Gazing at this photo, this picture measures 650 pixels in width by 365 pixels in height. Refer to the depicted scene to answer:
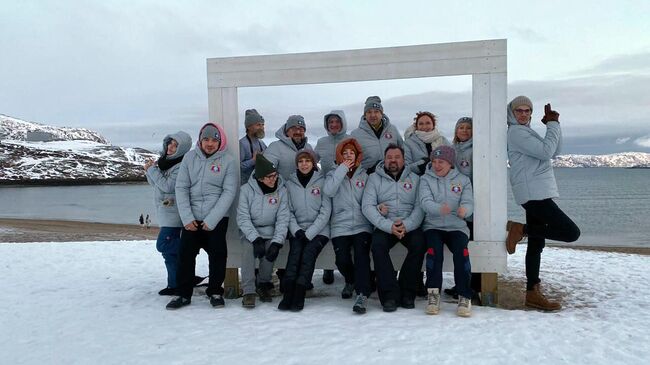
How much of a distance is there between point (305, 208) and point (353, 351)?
1.81m

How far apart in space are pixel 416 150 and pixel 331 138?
994 millimetres

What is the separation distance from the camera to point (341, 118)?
5.49 metres

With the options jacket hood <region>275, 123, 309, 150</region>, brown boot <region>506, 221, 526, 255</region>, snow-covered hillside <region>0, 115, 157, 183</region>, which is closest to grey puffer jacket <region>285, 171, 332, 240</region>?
jacket hood <region>275, 123, 309, 150</region>

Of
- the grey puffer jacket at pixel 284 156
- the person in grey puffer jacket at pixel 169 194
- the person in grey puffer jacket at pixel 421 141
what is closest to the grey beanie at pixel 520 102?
the person in grey puffer jacket at pixel 421 141

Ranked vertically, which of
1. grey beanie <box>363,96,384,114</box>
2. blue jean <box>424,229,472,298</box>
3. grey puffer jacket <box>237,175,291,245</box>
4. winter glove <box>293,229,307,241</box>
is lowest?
blue jean <box>424,229,472,298</box>

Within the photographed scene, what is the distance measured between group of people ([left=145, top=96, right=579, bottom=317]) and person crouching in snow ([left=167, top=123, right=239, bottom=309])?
1 cm

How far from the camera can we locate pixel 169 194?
529cm

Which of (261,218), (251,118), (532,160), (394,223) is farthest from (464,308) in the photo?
(251,118)

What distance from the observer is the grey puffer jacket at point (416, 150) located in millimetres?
5207

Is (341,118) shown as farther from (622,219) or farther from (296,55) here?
(622,219)

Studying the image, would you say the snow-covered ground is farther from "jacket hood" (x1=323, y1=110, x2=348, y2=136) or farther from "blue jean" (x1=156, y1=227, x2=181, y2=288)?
"jacket hood" (x1=323, y1=110, x2=348, y2=136)

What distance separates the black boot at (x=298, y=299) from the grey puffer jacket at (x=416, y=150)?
5.73 ft

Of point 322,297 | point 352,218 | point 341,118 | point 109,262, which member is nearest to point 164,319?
point 322,297

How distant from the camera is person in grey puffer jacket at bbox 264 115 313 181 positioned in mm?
5449
